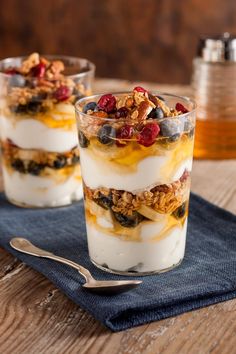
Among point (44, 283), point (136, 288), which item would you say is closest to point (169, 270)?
point (136, 288)

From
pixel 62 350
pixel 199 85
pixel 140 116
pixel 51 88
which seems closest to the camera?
pixel 62 350

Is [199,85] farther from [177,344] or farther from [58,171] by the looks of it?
[177,344]

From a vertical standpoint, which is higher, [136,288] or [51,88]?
[51,88]

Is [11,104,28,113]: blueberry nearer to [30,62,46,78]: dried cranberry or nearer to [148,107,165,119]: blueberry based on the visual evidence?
[30,62,46,78]: dried cranberry

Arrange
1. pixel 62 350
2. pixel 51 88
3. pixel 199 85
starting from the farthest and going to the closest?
pixel 199 85
pixel 51 88
pixel 62 350

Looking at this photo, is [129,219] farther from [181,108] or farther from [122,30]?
[122,30]

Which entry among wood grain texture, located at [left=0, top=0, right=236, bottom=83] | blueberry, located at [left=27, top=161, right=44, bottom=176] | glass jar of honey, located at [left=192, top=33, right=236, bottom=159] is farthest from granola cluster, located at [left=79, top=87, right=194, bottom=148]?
wood grain texture, located at [left=0, top=0, right=236, bottom=83]

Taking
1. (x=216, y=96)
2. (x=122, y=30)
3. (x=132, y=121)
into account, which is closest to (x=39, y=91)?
(x=132, y=121)
